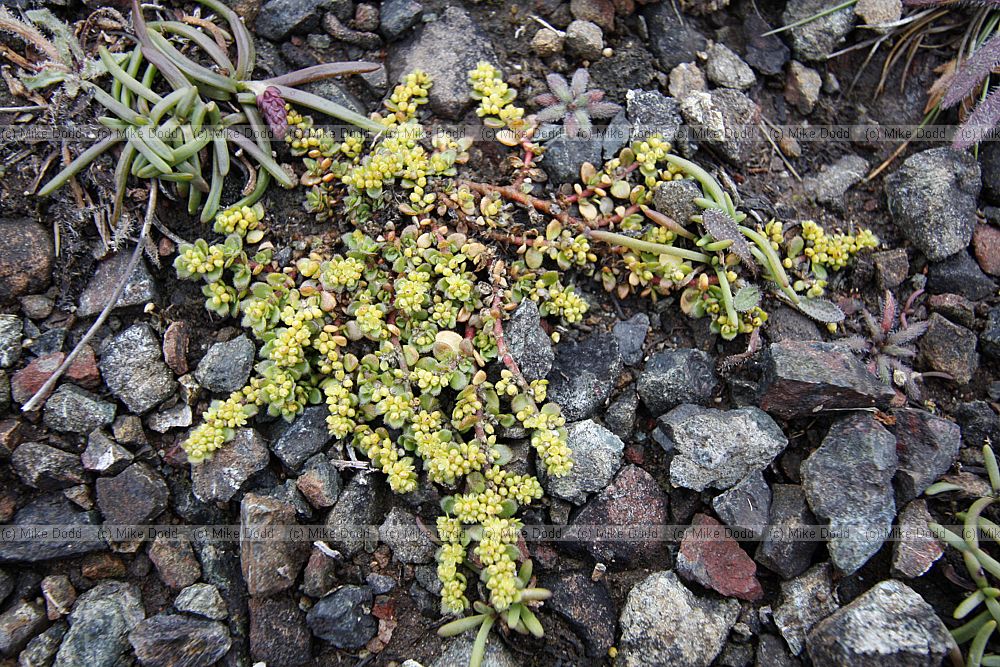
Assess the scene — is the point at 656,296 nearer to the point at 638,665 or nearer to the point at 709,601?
the point at 709,601

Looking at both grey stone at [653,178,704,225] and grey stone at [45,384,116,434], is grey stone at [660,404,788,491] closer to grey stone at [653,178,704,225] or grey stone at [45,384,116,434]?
grey stone at [653,178,704,225]

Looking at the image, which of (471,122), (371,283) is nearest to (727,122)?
(471,122)

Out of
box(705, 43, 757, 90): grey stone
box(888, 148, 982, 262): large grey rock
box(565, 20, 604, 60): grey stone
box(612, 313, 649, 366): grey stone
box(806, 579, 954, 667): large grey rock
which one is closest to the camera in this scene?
box(806, 579, 954, 667): large grey rock

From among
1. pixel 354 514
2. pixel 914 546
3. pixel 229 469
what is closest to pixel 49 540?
pixel 229 469

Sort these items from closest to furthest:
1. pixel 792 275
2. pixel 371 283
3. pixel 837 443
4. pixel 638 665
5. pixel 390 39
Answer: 1. pixel 638 665
2. pixel 837 443
3. pixel 371 283
4. pixel 792 275
5. pixel 390 39

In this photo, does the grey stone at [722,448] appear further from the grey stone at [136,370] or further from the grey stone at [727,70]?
the grey stone at [136,370]

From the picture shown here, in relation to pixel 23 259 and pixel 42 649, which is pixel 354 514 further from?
pixel 23 259

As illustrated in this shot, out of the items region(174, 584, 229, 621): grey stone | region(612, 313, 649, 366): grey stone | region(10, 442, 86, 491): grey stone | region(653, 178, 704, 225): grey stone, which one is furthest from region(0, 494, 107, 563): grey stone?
region(653, 178, 704, 225): grey stone
